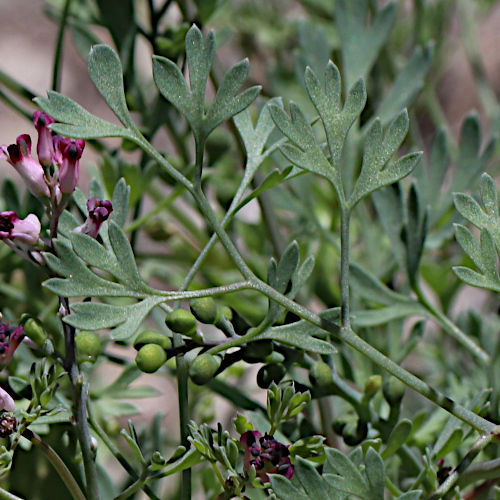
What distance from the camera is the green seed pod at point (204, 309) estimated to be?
1.26ft

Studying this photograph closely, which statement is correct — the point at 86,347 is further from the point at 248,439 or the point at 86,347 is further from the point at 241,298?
the point at 241,298

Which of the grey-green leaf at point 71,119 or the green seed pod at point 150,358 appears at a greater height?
the grey-green leaf at point 71,119

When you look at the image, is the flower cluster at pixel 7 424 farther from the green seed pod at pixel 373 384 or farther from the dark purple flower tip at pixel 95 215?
the green seed pod at pixel 373 384

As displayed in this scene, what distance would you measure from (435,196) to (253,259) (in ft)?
0.78

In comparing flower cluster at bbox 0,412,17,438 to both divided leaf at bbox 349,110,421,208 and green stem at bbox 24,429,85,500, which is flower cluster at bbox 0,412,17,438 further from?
divided leaf at bbox 349,110,421,208

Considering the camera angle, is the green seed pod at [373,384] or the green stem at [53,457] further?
the green seed pod at [373,384]

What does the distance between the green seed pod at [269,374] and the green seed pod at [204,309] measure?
0.19 feet

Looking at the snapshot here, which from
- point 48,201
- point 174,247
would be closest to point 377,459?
point 48,201

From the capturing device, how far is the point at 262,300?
89cm

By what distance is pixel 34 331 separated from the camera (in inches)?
14.8

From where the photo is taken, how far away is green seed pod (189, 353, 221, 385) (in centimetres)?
37

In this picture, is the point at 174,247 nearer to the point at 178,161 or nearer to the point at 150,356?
the point at 178,161

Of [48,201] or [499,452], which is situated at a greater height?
[48,201]

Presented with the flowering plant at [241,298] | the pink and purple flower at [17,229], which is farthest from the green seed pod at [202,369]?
the pink and purple flower at [17,229]
